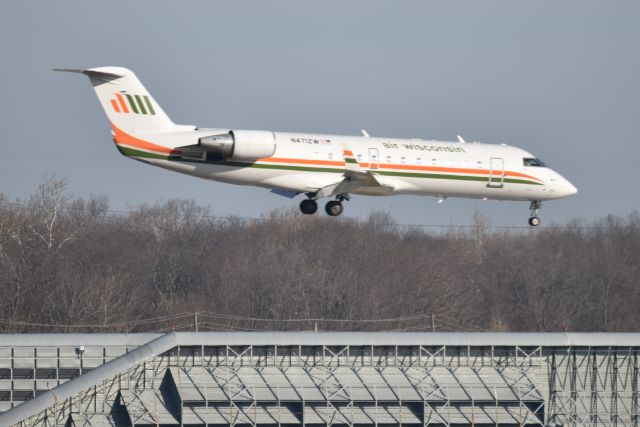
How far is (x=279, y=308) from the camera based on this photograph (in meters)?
115

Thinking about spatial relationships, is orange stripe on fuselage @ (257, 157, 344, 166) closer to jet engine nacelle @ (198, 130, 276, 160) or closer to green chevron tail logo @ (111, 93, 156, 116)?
jet engine nacelle @ (198, 130, 276, 160)

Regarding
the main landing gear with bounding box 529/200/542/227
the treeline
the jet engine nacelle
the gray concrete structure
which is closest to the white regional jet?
the jet engine nacelle

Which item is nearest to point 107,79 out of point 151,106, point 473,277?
point 151,106

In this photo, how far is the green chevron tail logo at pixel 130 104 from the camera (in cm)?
6662

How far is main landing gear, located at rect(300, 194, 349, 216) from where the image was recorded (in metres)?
70.2

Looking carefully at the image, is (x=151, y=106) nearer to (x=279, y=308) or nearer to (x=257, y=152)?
(x=257, y=152)

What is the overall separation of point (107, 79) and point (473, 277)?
220 ft

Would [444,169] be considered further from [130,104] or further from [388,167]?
[130,104]

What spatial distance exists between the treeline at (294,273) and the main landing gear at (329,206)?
1464 inches

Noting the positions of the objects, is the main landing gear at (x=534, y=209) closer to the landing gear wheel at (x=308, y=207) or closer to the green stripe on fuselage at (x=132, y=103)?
the landing gear wheel at (x=308, y=207)

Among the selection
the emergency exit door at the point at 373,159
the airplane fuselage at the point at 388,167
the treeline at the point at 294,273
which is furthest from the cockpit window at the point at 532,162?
the treeline at the point at 294,273

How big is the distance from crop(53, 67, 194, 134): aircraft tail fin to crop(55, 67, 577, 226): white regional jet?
4 centimetres

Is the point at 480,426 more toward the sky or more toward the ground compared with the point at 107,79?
more toward the ground

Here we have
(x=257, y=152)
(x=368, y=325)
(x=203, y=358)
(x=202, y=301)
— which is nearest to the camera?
(x=257, y=152)
